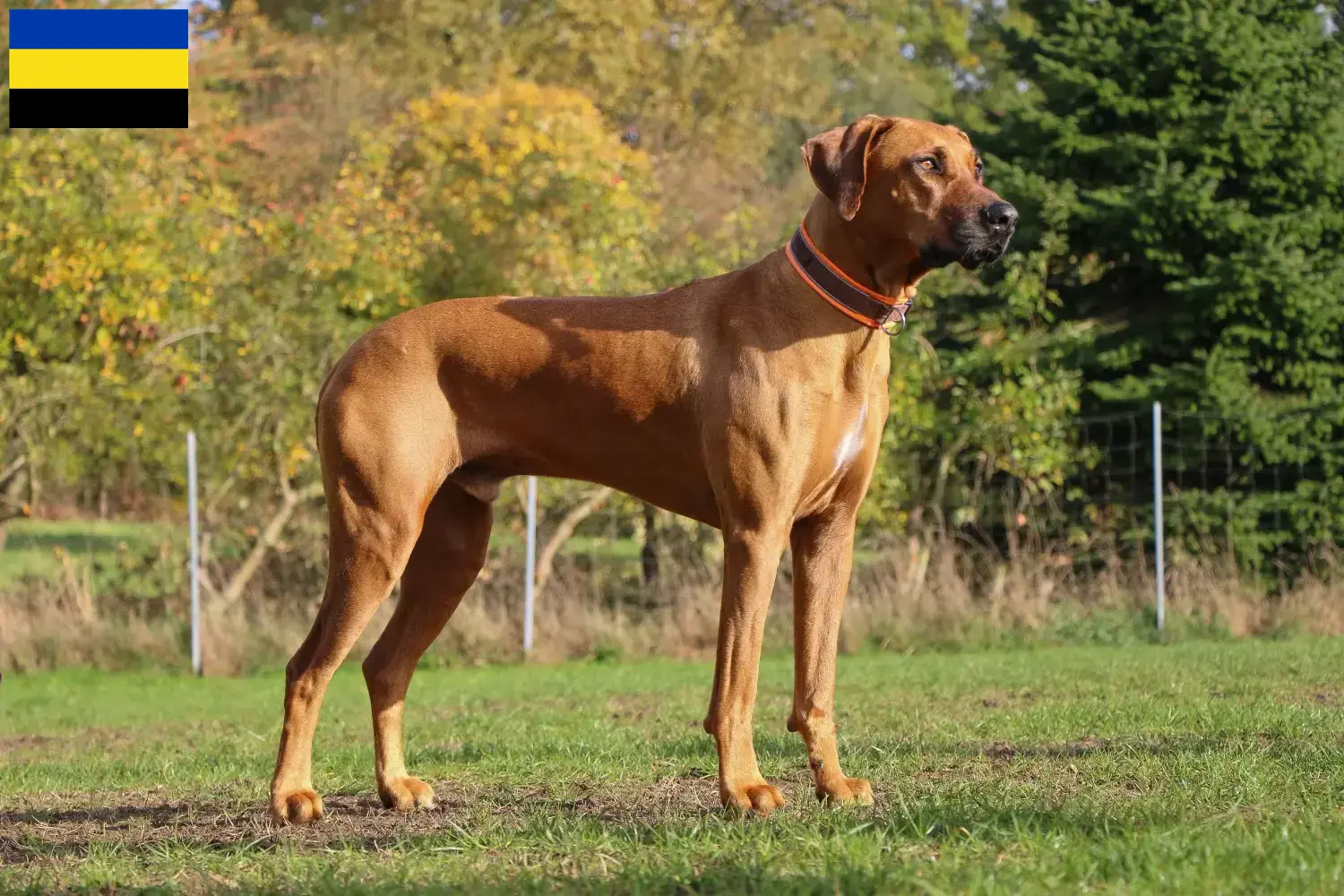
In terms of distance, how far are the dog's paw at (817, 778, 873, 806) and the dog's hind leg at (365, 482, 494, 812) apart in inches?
59.1

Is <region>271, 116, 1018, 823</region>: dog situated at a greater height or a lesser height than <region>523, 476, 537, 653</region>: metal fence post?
greater

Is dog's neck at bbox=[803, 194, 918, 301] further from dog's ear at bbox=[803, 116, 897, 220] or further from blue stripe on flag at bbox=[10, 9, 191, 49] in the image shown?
blue stripe on flag at bbox=[10, 9, 191, 49]

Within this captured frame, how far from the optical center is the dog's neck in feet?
15.6

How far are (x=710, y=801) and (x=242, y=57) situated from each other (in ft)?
73.0

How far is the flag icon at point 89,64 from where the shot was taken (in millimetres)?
14203

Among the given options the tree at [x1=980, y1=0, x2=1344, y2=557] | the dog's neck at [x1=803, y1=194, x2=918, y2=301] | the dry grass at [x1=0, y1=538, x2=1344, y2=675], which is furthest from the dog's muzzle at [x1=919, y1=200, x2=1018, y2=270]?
the tree at [x1=980, y1=0, x2=1344, y2=557]

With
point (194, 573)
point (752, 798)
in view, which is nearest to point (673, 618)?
point (194, 573)

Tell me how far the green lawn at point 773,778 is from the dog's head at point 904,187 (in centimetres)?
160

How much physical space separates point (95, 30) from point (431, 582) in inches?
484

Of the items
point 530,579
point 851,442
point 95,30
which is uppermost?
point 95,30

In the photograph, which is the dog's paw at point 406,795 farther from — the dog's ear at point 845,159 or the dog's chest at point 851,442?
the dog's ear at point 845,159

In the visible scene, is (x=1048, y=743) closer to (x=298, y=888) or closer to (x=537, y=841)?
(x=537, y=841)

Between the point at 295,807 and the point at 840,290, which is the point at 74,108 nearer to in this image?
the point at 295,807

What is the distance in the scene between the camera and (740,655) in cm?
453
